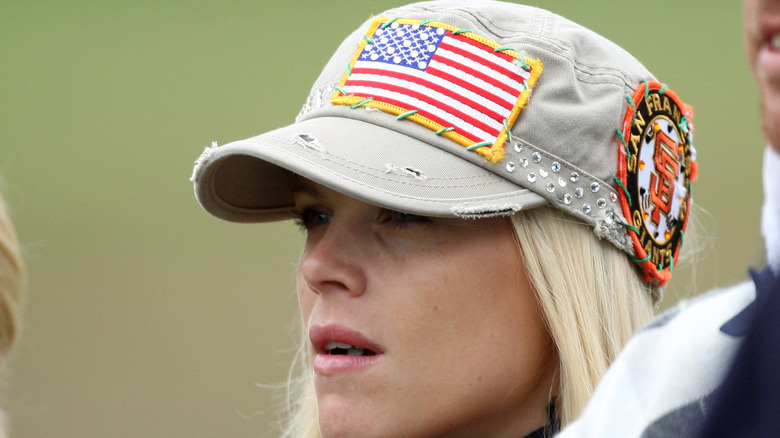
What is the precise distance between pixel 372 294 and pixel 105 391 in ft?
12.7

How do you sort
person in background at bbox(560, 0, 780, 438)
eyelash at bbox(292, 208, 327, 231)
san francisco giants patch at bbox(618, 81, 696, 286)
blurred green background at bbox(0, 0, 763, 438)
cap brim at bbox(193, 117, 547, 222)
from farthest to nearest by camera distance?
1. blurred green background at bbox(0, 0, 763, 438)
2. eyelash at bbox(292, 208, 327, 231)
3. san francisco giants patch at bbox(618, 81, 696, 286)
4. cap brim at bbox(193, 117, 547, 222)
5. person in background at bbox(560, 0, 780, 438)

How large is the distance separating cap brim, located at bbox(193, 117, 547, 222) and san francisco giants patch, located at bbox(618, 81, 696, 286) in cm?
16

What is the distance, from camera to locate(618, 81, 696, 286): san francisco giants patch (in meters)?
1.30

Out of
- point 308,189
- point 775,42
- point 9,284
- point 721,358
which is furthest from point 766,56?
point 9,284

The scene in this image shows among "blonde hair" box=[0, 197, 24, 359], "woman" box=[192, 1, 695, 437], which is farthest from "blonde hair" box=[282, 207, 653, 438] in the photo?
"blonde hair" box=[0, 197, 24, 359]

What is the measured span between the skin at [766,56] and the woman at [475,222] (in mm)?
721

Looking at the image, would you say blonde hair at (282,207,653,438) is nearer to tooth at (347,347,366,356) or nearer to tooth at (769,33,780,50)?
tooth at (347,347,366,356)

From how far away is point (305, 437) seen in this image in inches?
67.8

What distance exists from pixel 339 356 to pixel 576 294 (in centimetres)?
33

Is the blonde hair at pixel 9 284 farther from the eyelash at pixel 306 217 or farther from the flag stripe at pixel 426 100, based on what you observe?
the flag stripe at pixel 426 100

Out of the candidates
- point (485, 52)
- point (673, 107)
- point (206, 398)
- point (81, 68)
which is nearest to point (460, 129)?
point (485, 52)

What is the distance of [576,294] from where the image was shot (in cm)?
127

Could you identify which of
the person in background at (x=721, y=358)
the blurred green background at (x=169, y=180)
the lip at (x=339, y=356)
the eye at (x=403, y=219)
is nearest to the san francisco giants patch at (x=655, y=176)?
the eye at (x=403, y=219)

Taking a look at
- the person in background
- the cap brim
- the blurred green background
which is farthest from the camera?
the blurred green background
